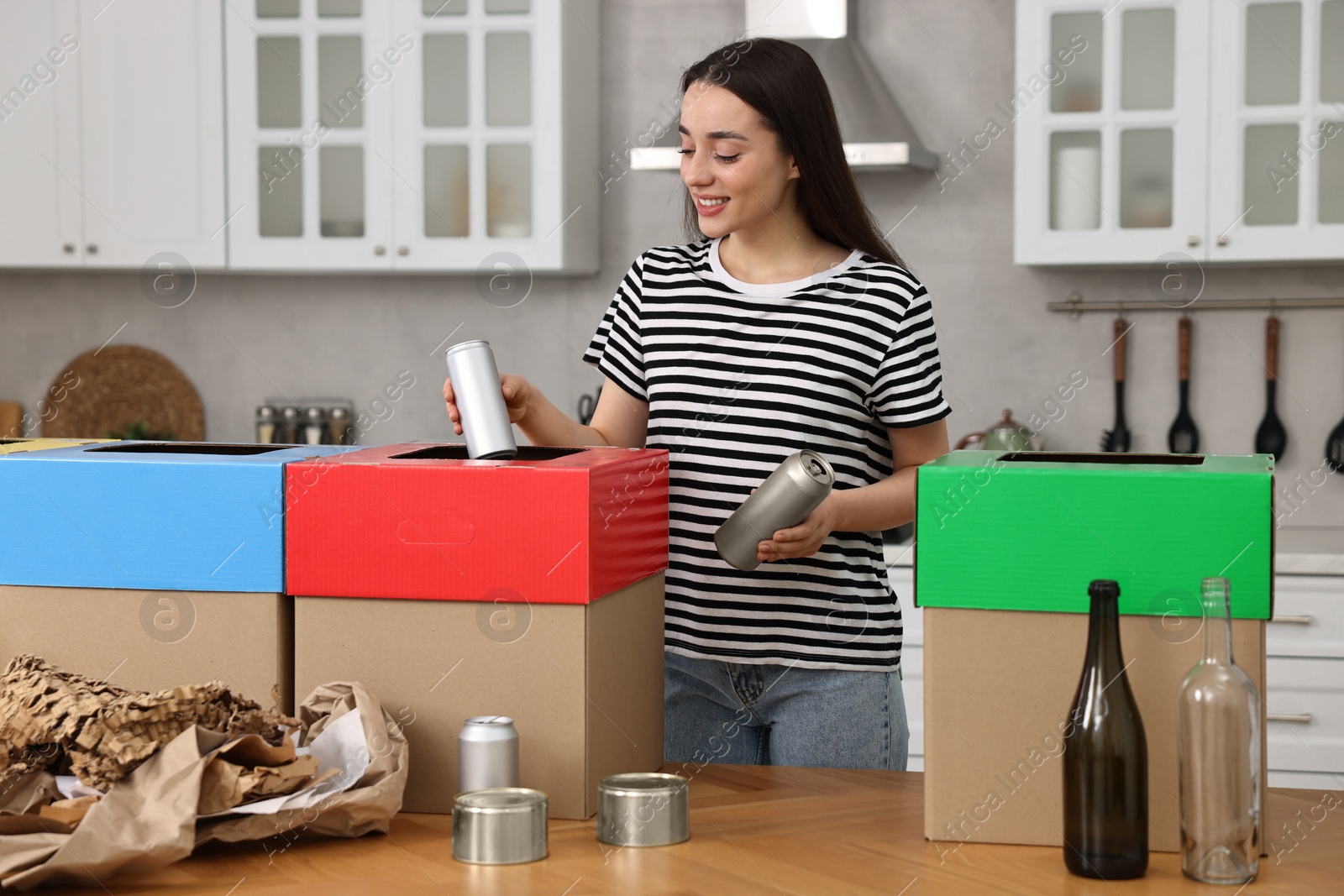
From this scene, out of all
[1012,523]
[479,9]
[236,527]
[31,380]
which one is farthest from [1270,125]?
[31,380]

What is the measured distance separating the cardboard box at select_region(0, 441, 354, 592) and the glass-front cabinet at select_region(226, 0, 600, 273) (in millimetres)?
2081

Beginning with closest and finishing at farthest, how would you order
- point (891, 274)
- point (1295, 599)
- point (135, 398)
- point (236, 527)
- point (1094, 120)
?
point (236, 527), point (891, 274), point (1295, 599), point (1094, 120), point (135, 398)

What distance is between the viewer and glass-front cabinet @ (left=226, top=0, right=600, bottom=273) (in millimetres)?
3182

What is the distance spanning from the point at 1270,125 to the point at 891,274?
180 cm

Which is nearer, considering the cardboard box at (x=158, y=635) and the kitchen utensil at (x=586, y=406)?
the cardboard box at (x=158, y=635)

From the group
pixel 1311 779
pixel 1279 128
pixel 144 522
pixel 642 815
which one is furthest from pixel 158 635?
pixel 1279 128

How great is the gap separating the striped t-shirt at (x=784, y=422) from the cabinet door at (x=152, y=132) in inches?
84.8

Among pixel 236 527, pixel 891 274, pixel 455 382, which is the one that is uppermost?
pixel 891 274

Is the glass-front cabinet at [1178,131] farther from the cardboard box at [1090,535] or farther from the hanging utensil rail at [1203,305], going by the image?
the cardboard box at [1090,535]

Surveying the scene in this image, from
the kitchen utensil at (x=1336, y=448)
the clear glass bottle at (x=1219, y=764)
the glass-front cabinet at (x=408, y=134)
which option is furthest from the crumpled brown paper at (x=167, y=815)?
the kitchen utensil at (x=1336, y=448)

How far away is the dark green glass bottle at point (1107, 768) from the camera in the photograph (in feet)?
3.22

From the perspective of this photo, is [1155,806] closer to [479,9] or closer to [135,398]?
[479,9]

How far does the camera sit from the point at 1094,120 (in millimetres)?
2990

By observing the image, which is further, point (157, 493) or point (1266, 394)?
point (1266, 394)
